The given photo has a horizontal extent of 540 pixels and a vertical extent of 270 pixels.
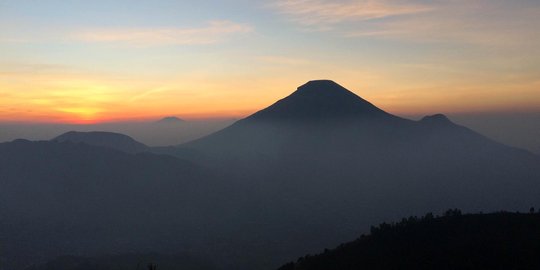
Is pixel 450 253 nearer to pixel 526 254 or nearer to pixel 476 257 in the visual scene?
pixel 476 257

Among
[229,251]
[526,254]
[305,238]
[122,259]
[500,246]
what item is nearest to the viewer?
[526,254]

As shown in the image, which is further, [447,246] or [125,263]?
[125,263]

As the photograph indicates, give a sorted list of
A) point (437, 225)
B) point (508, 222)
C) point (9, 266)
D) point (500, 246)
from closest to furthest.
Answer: point (500, 246) → point (508, 222) → point (437, 225) → point (9, 266)

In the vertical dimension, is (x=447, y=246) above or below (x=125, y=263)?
above

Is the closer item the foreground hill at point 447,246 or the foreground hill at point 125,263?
the foreground hill at point 447,246

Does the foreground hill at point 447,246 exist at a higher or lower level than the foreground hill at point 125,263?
higher

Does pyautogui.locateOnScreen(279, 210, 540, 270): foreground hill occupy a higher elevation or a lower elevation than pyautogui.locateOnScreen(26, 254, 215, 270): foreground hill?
higher

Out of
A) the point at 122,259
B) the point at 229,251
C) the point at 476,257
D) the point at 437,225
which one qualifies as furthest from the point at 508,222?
the point at 229,251

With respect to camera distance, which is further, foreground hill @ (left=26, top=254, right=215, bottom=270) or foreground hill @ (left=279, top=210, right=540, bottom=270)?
foreground hill @ (left=26, top=254, right=215, bottom=270)
